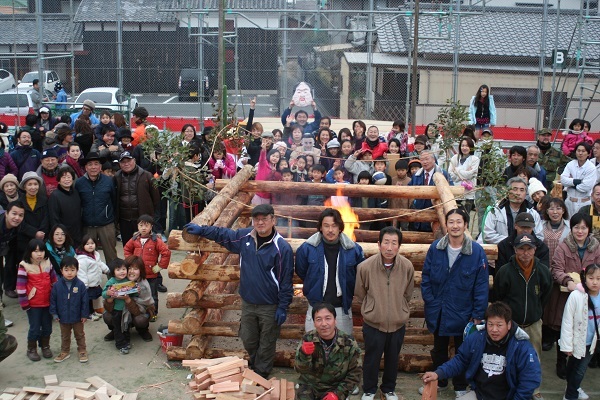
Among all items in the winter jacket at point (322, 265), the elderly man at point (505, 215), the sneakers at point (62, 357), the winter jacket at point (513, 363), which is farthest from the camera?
the elderly man at point (505, 215)

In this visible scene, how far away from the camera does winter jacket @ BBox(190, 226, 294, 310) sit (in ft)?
23.2

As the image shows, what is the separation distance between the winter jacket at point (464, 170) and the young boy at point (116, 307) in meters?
5.29

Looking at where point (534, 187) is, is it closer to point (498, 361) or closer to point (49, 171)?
point (498, 361)

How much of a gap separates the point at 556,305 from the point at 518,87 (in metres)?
13.7

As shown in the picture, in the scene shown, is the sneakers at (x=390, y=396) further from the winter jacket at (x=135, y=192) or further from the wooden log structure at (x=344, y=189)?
the winter jacket at (x=135, y=192)

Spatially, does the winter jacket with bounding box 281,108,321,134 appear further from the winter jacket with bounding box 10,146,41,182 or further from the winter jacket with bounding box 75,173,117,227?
the winter jacket with bounding box 10,146,41,182

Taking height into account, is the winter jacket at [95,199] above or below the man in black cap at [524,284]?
above

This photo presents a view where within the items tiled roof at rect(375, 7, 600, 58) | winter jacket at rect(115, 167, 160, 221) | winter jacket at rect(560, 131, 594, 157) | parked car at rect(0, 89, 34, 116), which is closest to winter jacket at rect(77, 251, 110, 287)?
winter jacket at rect(115, 167, 160, 221)

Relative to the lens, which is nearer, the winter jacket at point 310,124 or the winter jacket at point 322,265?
the winter jacket at point 322,265

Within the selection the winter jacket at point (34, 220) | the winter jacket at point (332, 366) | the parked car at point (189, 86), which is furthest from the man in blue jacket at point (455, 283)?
the parked car at point (189, 86)

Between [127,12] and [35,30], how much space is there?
4.06 meters

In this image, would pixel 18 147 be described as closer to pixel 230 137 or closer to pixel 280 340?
pixel 230 137

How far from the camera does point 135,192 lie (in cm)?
995

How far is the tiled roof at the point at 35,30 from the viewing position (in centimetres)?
2423
